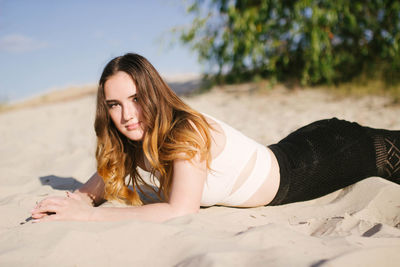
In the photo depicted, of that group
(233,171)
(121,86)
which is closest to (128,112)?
(121,86)

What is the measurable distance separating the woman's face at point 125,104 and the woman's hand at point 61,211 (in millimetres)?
512

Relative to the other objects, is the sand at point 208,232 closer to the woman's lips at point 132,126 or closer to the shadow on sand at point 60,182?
the shadow on sand at point 60,182

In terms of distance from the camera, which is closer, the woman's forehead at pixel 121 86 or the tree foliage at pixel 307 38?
the woman's forehead at pixel 121 86

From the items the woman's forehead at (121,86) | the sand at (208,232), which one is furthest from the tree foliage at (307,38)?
the woman's forehead at (121,86)

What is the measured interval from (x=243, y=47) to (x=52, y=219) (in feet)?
19.3

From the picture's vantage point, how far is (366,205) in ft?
7.16

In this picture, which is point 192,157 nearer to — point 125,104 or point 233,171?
point 233,171

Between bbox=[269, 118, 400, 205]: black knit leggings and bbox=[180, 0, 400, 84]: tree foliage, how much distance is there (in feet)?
14.3

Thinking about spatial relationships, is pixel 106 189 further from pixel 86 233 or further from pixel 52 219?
pixel 86 233

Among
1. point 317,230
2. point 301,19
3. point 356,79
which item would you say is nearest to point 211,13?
point 301,19

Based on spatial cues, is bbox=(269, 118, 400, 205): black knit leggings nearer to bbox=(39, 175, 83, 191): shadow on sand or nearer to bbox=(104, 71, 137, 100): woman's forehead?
bbox=(104, 71, 137, 100): woman's forehead

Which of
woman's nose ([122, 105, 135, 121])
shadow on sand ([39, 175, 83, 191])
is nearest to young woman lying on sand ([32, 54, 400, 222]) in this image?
woman's nose ([122, 105, 135, 121])

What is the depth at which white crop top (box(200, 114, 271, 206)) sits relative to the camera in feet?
6.70

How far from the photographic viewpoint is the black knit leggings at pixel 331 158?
2281 millimetres
